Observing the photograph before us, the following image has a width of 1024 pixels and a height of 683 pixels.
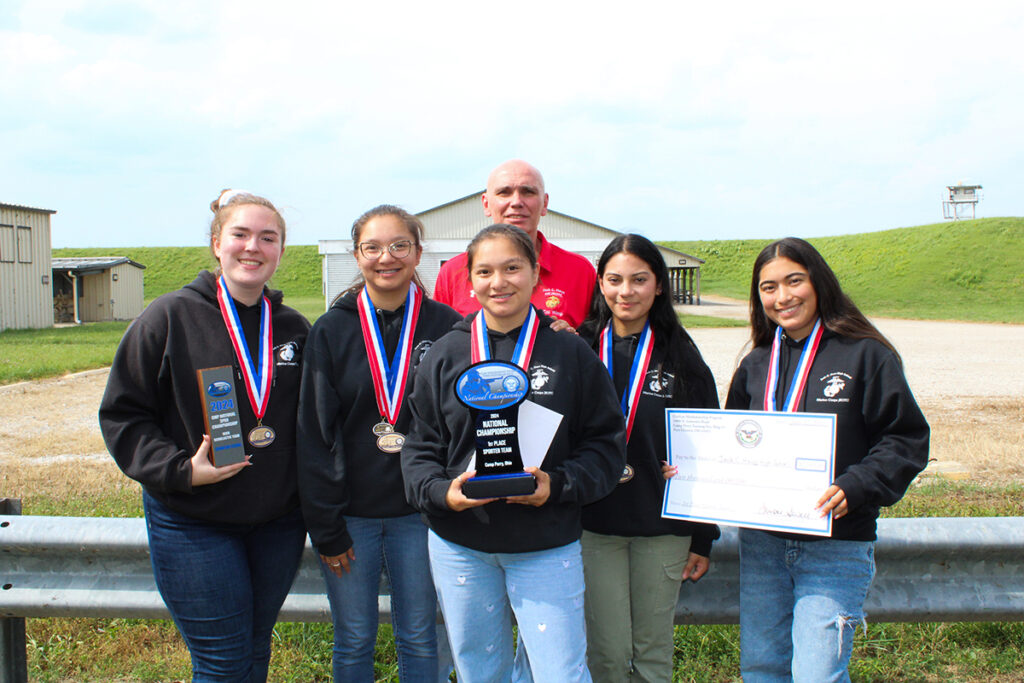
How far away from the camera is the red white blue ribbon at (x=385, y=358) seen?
111 inches

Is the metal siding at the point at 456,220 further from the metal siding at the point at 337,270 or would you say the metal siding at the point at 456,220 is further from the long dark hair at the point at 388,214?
the long dark hair at the point at 388,214

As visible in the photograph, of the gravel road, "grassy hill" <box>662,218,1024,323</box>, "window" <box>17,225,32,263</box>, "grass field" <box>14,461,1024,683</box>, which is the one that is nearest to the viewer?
"grass field" <box>14,461,1024,683</box>

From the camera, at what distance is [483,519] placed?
250 cm

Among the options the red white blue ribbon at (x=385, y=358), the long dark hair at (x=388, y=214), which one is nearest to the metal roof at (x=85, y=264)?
the long dark hair at (x=388, y=214)

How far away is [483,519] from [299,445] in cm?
76

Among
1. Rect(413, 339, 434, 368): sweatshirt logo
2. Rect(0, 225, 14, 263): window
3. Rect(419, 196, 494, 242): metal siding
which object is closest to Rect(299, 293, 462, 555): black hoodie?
Rect(413, 339, 434, 368): sweatshirt logo

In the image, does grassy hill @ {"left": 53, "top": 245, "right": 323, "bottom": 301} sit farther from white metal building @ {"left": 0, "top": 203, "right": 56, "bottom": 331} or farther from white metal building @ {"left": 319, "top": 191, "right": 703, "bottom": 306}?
white metal building @ {"left": 0, "top": 203, "right": 56, "bottom": 331}

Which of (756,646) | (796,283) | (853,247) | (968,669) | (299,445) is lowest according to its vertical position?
(968,669)

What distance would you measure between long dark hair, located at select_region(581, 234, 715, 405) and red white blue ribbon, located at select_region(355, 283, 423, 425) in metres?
0.79

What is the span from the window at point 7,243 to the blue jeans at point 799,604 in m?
35.1

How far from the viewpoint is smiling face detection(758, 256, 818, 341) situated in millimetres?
2891

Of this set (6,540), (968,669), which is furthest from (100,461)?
(968,669)

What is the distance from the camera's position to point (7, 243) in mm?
30438

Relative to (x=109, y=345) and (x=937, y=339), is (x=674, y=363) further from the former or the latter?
(x=937, y=339)
